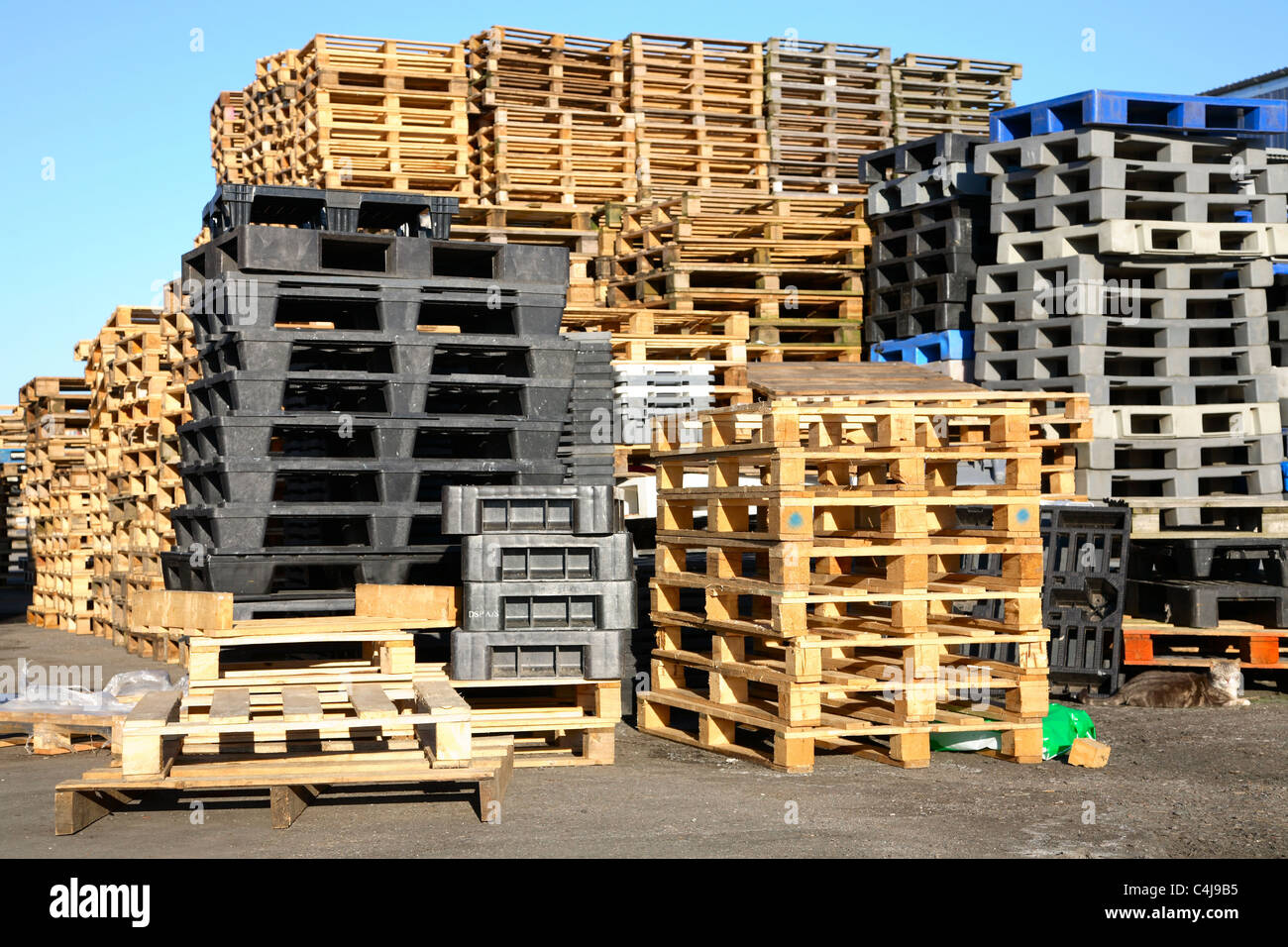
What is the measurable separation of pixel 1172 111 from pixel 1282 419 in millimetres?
2412

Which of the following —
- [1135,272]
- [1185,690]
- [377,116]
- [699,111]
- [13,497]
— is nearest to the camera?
[1185,690]

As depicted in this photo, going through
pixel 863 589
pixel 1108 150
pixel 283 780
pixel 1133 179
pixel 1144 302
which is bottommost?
pixel 283 780

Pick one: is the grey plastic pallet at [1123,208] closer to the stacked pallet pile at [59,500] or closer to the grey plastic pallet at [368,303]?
the grey plastic pallet at [368,303]

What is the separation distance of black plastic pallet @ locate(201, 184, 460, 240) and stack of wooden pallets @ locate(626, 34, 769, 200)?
6.87 meters

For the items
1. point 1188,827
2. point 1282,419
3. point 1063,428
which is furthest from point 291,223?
point 1282,419

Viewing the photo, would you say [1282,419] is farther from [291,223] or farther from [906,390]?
[291,223]

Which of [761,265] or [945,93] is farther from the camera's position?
[945,93]

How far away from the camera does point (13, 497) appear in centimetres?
2189

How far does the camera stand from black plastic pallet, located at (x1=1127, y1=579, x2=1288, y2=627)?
340 inches

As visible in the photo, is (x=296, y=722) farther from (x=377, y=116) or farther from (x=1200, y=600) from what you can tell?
(x=377, y=116)

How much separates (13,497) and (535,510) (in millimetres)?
17987

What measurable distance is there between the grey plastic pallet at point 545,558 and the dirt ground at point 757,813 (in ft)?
2.97

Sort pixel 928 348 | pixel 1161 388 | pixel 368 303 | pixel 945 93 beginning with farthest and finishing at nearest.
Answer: pixel 945 93 < pixel 928 348 < pixel 1161 388 < pixel 368 303

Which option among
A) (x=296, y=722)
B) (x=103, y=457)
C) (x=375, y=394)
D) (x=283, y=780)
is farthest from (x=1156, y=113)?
(x=103, y=457)
